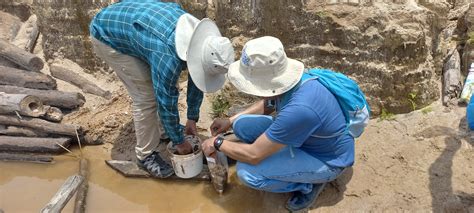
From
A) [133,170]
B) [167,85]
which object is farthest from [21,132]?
[167,85]

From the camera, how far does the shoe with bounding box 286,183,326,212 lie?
3576 mm

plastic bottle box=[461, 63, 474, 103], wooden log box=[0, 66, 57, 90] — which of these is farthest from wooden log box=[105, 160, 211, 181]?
plastic bottle box=[461, 63, 474, 103]

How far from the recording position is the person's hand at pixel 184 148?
3.84 meters

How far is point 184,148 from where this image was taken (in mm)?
3859

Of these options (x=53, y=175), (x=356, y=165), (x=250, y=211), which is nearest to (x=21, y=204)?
(x=53, y=175)

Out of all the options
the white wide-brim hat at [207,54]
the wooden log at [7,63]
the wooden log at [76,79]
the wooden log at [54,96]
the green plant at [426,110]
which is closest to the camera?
the white wide-brim hat at [207,54]

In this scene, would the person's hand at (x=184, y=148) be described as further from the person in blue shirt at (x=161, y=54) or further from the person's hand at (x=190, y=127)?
the person's hand at (x=190, y=127)

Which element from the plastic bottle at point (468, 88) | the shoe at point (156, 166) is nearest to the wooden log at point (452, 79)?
the plastic bottle at point (468, 88)

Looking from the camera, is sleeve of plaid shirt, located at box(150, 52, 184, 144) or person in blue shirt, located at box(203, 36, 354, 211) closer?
person in blue shirt, located at box(203, 36, 354, 211)

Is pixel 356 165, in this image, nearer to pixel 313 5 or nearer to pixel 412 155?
pixel 412 155

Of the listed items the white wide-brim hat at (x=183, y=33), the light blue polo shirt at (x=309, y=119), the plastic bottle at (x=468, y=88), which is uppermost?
the white wide-brim hat at (x=183, y=33)

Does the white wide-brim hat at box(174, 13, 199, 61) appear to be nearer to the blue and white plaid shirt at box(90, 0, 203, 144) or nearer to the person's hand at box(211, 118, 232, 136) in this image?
the blue and white plaid shirt at box(90, 0, 203, 144)

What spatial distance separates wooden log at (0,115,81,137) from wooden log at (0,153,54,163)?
1.00 feet

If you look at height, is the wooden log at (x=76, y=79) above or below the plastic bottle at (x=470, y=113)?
below
